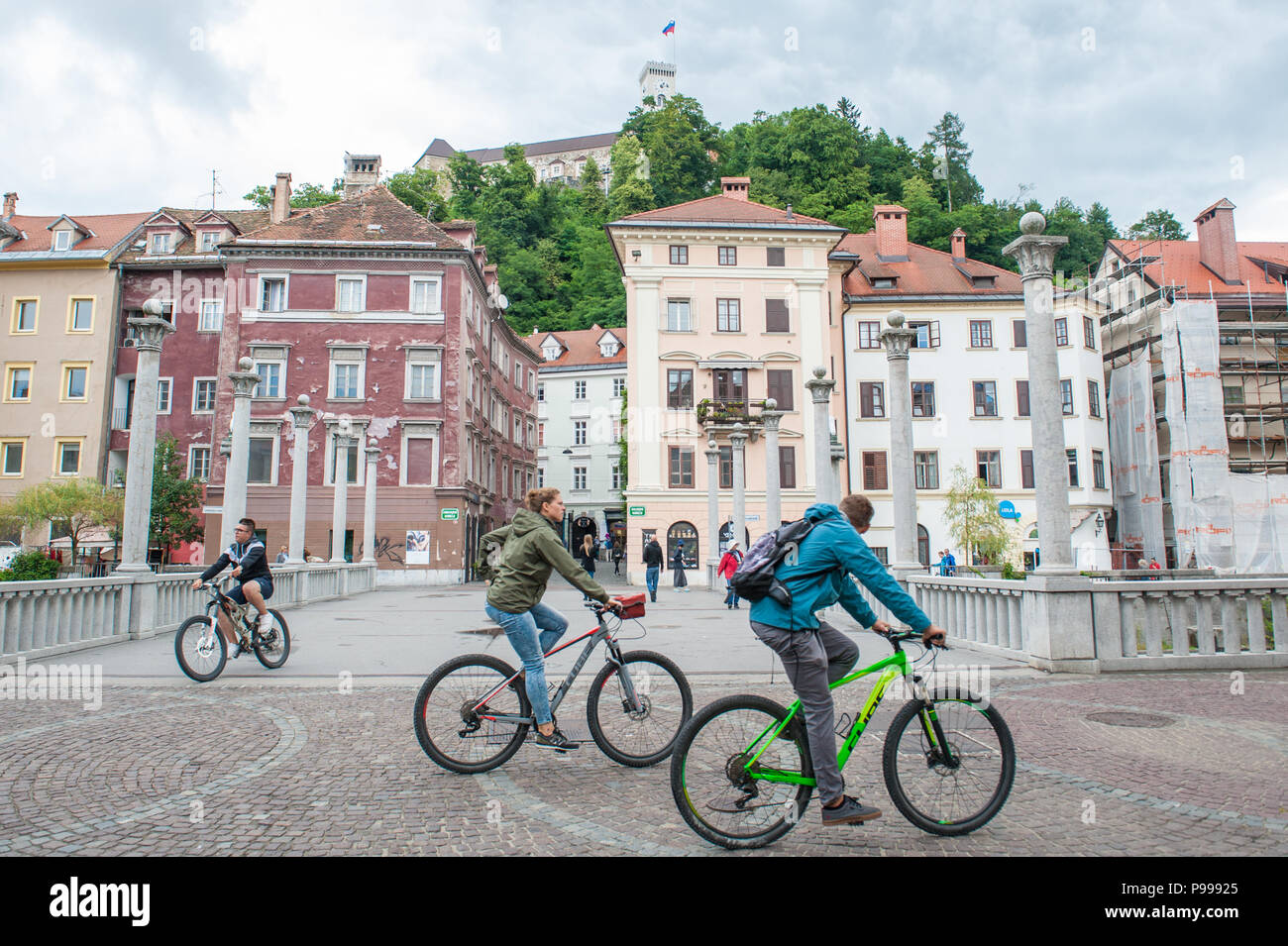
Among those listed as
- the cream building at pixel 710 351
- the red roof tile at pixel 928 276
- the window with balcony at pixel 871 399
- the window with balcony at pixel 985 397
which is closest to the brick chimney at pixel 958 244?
the red roof tile at pixel 928 276

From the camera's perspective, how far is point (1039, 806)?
4.68m

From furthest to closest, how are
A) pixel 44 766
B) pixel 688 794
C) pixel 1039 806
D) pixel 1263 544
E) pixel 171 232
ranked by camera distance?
pixel 171 232, pixel 1263 544, pixel 44 766, pixel 1039 806, pixel 688 794

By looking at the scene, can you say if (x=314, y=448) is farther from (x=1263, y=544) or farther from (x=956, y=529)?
(x=1263, y=544)

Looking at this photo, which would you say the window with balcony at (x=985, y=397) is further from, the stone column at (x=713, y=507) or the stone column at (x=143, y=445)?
the stone column at (x=143, y=445)

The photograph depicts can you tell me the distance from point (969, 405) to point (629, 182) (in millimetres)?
45033

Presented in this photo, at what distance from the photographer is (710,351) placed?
39750 mm

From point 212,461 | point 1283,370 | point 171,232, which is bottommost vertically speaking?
point 212,461

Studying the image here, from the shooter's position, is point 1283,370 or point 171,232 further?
point 171,232

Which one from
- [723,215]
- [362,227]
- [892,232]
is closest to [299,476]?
[362,227]

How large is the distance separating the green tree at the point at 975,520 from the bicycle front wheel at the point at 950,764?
32.5 m

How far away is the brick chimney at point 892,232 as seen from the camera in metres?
47.2

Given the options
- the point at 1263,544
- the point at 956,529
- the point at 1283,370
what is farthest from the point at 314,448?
the point at 1283,370

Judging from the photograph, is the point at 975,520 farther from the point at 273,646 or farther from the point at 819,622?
the point at 819,622

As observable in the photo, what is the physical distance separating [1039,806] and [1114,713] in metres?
3.10
